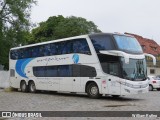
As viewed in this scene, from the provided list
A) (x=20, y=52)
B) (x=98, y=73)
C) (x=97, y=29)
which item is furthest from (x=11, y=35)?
(x=97, y=29)

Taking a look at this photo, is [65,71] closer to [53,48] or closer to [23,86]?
[53,48]

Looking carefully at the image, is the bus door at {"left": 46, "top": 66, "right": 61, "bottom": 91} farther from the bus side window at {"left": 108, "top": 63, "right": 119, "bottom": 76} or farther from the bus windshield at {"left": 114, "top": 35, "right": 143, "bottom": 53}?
the bus windshield at {"left": 114, "top": 35, "right": 143, "bottom": 53}

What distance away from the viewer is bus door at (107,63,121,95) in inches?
844

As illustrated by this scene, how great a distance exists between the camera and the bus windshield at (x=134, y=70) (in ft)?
70.1

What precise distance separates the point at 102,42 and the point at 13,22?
25839mm

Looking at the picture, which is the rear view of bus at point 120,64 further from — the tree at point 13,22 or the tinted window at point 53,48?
the tree at point 13,22

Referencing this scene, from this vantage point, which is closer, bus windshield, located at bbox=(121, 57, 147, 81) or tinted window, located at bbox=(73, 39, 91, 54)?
bus windshield, located at bbox=(121, 57, 147, 81)

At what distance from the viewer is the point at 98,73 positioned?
2255 centimetres

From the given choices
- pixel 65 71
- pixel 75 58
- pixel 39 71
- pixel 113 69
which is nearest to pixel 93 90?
pixel 113 69

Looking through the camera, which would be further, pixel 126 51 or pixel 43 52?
pixel 43 52

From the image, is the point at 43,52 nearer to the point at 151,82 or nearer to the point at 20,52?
the point at 20,52

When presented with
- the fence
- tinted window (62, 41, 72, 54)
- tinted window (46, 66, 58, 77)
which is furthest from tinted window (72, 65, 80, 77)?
the fence

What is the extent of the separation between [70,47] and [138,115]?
12316 mm

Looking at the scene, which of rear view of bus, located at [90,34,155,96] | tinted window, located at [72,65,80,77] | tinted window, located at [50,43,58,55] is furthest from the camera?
tinted window, located at [50,43,58,55]
